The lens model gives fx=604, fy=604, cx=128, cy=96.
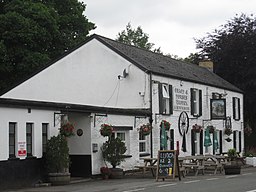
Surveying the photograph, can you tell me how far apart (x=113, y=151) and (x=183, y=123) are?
1060 centimetres

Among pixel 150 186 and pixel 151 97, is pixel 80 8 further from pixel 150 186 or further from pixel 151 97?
pixel 150 186

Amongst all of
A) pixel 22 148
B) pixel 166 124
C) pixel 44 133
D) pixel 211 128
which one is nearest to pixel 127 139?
pixel 166 124

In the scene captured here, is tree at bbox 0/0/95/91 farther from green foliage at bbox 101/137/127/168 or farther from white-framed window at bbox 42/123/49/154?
white-framed window at bbox 42/123/49/154

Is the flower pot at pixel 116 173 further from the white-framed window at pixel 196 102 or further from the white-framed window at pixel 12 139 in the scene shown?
the white-framed window at pixel 196 102

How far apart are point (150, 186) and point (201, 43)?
1444 inches

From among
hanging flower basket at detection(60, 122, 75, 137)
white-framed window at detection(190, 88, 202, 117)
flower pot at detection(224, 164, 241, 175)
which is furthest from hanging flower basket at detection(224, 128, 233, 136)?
hanging flower basket at detection(60, 122, 75, 137)

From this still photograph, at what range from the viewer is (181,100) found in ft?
122

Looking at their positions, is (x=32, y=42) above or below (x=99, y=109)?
above

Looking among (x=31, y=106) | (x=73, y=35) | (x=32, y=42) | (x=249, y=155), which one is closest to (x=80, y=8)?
(x=73, y=35)

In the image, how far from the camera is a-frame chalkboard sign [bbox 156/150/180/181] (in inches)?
987

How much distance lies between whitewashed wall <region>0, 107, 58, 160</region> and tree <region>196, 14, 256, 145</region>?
31.3 meters

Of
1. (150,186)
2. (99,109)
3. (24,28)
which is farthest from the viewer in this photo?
(24,28)

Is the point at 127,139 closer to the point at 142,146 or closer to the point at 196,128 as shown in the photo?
the point at 142,146

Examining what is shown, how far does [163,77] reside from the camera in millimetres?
34750
